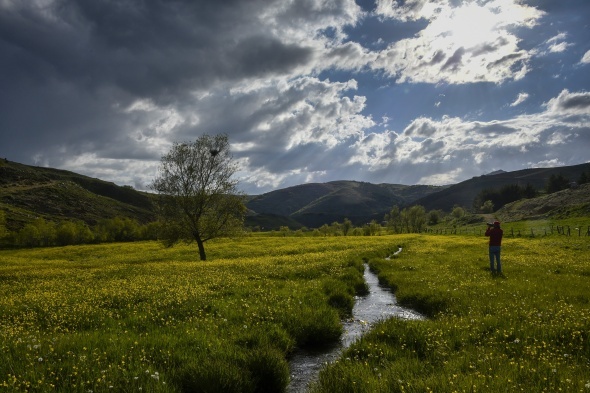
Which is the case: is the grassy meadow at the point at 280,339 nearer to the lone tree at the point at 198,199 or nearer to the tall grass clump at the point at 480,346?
the tall grass clump at the point at 480,346

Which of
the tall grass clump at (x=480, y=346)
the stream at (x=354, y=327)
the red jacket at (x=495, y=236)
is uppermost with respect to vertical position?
the red jacket at (x=495, y=236)

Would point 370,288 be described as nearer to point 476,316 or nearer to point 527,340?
point 476,316

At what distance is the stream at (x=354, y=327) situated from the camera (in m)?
8.60

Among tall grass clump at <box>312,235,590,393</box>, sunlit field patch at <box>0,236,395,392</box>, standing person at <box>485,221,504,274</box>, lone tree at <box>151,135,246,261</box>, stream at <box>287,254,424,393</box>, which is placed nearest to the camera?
tall grass clump at <box>312,235,590,393</box>

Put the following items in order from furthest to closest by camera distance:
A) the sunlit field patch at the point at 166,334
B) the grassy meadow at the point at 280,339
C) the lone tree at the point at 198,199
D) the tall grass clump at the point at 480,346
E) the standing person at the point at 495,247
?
1. the lone tree at the point at 198,199
2. the standing person at the point at 495,247
3. the sunlit field patch at the point at 166,334
4. the grassy meadow at the point at 280,339
5. the tall grass clump at the point at 480,346

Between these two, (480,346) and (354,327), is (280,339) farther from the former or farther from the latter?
(480,346)

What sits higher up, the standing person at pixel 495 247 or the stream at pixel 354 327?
the standing person at pixel 495 247

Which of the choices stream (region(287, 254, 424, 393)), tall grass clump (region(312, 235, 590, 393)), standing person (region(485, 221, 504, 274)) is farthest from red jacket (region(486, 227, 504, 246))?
stream (region(287, 254, 424, 393))

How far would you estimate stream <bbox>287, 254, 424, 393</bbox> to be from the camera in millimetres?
8597

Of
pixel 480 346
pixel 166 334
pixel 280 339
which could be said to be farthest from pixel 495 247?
pixel 166 334

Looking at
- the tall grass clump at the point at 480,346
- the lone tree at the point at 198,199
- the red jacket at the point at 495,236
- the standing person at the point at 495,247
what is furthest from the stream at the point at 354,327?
the lone tree at the point at 198,199

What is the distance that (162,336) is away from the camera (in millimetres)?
9164

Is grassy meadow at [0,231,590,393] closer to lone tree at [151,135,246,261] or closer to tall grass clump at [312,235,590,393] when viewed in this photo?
tall grass clump at [312,235,590,393]

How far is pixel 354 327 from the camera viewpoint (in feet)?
40.4
